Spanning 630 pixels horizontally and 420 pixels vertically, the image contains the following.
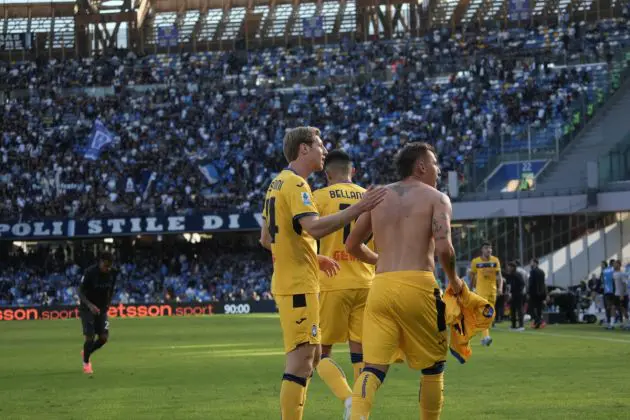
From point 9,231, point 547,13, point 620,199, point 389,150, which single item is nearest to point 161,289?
point 9,231

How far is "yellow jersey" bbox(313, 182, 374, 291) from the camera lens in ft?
37.2

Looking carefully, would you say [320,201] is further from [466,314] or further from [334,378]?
[466,314]

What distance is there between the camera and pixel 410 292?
352 inches

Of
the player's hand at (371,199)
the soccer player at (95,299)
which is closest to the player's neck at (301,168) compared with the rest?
the player's hand at (371,199)

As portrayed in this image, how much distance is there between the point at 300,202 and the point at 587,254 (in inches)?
1678

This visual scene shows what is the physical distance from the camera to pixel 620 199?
48906mm

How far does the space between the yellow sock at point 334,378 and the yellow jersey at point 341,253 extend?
72 cm

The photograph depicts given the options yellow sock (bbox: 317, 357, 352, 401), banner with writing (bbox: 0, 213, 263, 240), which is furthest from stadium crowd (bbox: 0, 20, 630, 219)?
yellow sock (bbox: 317, 357, 352, 401)

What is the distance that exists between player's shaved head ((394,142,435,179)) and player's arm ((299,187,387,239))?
395 millimetres

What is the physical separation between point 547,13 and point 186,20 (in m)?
22.5

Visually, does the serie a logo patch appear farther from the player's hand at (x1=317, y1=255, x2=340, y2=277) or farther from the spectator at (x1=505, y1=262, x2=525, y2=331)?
the spectator at (x1=505, y1=262, x2=525, y2=331)

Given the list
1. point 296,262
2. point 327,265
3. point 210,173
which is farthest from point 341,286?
point 210,173

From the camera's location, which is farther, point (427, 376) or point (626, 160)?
point (626, 160)

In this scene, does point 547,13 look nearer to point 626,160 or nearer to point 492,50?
point 492,50
